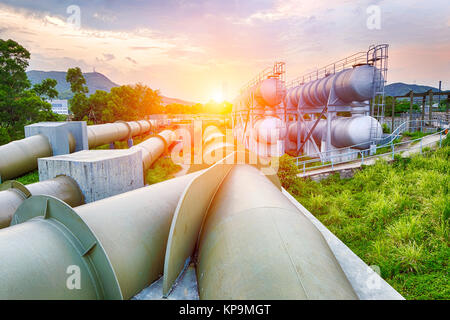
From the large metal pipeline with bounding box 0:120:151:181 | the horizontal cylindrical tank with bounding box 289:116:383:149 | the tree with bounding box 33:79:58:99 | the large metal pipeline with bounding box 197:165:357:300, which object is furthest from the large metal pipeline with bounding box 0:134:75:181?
the tree with bounding box 33:79:58:99

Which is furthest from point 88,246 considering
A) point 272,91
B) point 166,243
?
point 272,91

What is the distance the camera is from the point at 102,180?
6965 mm

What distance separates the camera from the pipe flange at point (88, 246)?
2.71 metres

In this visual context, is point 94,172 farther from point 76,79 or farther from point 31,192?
point 76,79

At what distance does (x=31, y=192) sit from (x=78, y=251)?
4142 mm

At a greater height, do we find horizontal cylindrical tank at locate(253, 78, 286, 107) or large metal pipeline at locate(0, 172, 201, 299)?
horizontal cylindrical tank at locate(253, 78, 286, 107)

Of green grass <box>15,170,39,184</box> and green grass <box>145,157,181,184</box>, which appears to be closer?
green grass <box>15,170,39,184</box>

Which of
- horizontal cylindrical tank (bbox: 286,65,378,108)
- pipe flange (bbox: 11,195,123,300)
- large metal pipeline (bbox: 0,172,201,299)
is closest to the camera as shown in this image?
large metal pipeline (bbox: 0,172,201,299)

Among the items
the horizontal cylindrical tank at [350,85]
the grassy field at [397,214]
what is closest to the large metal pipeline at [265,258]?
the grassy field at [397,214]

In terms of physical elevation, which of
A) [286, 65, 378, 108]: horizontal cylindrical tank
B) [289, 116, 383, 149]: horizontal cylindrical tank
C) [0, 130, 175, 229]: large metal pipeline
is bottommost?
[0, 130, 175, 229]: large metal pipeline

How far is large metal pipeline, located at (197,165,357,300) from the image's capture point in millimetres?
2436

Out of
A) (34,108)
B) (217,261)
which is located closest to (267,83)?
(217,261)

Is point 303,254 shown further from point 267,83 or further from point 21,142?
point 267,83

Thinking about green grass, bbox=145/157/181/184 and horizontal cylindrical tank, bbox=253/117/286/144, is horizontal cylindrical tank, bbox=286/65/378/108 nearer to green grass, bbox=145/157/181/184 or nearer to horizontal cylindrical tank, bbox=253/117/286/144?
horizontal cylindrical tank, bbox=253/117/286/144
